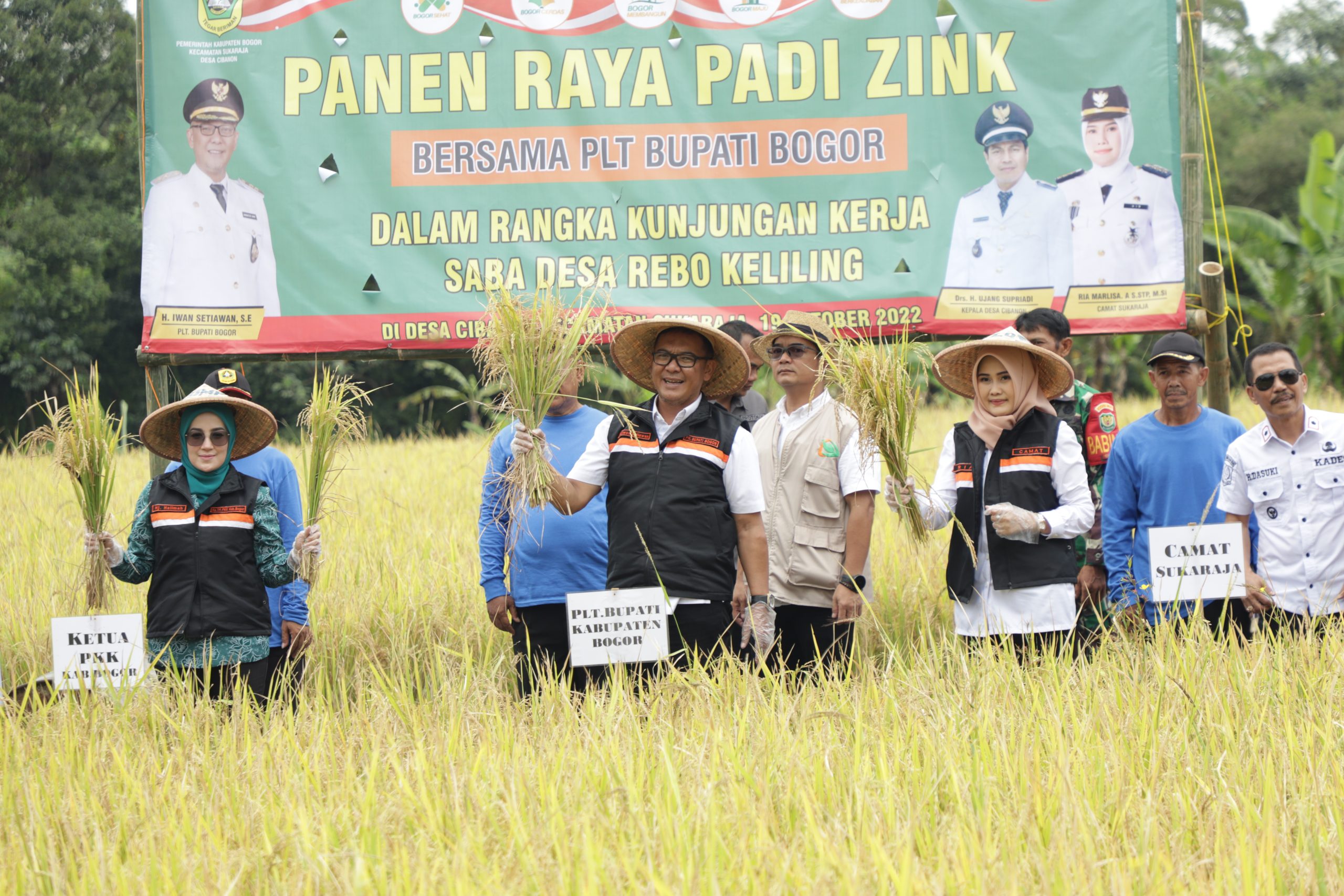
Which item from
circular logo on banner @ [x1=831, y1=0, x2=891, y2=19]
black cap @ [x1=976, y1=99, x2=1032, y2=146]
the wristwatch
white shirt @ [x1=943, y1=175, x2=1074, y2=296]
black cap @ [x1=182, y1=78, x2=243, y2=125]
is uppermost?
circular logo on banner @ [x1=831, y1=0, x2=891, y2=19]

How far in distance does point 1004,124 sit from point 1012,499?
2.15 metres

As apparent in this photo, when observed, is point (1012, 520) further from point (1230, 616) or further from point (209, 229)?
point (209, 229)

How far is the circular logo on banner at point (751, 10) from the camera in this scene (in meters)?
5.59

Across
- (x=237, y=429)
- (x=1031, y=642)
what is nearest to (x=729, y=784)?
(x=1031, y=642)

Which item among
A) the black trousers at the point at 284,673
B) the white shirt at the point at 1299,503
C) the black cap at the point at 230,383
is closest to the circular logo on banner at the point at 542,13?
the black cap at the point at 230,383

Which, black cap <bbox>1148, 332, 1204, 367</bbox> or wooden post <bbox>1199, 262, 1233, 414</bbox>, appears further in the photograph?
wooden post <bbox>1199, 262, 1233, 414</bbox>

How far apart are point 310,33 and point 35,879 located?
169 inches

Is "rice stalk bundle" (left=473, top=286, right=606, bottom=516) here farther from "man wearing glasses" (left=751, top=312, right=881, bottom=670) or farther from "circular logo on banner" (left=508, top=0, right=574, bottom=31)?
"circular logo on banner" (left=508, top=0, right=574, bottom=31)

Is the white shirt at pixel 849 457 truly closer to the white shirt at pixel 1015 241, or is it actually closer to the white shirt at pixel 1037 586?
the white shirt at pixel 1037 586

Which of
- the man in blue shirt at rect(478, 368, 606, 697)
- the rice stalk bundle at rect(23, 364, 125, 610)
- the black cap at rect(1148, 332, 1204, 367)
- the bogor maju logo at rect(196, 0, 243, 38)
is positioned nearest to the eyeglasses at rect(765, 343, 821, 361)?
the man in blue shirt at rect(478, 368, 606, 697)

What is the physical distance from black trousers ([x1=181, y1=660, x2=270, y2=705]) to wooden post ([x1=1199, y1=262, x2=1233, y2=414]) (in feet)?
13.3

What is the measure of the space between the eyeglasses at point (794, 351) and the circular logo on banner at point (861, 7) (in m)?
2.01

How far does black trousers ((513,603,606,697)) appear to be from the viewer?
4.27m

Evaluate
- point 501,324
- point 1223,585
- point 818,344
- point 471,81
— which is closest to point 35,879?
point 501,324
